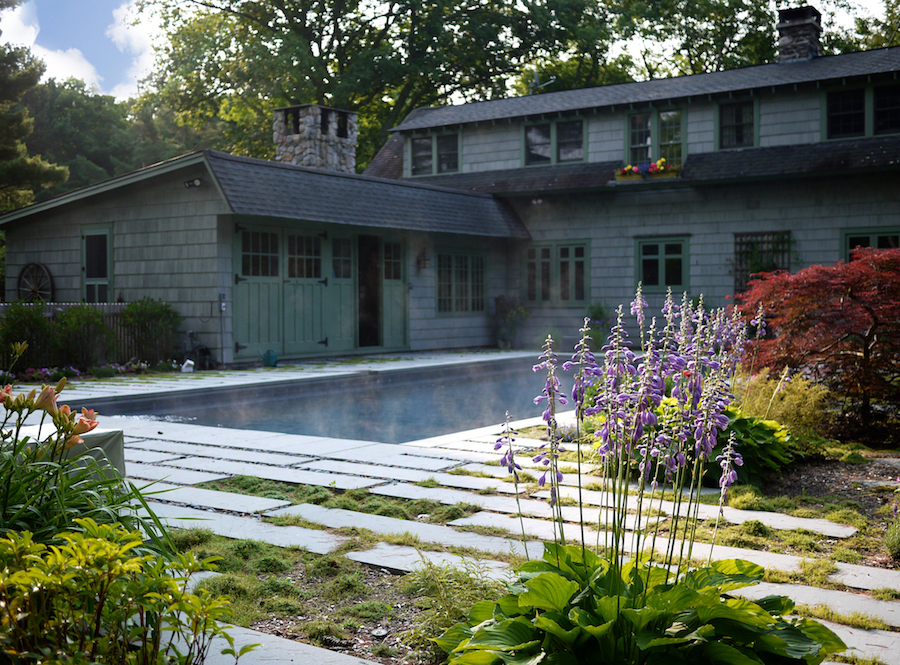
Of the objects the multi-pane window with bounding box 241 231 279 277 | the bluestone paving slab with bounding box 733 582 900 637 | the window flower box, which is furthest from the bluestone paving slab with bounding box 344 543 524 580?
the window flower box

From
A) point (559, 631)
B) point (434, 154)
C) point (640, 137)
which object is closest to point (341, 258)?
point (434, 154)

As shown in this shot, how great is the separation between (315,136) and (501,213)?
14.1ft

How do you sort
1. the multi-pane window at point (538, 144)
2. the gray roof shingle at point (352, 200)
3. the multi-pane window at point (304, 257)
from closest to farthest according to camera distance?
the gray roof shingle at point (352, 200)
the multi-pane window at point (304, 257)
the multi-pane window at point (538, 144)

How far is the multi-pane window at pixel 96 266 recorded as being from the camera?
1491 centimetres

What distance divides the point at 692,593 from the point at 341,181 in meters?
13.6

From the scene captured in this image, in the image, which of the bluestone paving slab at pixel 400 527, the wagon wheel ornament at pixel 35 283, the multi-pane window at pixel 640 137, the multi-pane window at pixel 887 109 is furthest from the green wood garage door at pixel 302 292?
the bluestone paving slab at pixel 400 527

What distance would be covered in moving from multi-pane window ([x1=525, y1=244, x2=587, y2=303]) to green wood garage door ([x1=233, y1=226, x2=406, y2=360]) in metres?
3.75

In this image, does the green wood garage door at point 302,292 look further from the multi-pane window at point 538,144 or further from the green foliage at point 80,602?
the green foliage at point 80,602

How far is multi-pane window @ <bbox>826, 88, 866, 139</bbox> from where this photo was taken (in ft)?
53.5

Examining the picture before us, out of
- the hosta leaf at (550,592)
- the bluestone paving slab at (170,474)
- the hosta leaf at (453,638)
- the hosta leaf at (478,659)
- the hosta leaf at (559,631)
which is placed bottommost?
the bluestone paving slab at (170,474)

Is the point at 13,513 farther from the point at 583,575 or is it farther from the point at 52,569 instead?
the point at 583,575

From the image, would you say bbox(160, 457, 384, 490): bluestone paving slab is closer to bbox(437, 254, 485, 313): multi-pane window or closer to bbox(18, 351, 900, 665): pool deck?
bbox(18, 351, 900, 665): pool deck

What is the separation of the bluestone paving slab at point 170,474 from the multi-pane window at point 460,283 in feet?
40.6

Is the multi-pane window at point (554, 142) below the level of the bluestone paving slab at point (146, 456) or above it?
above
